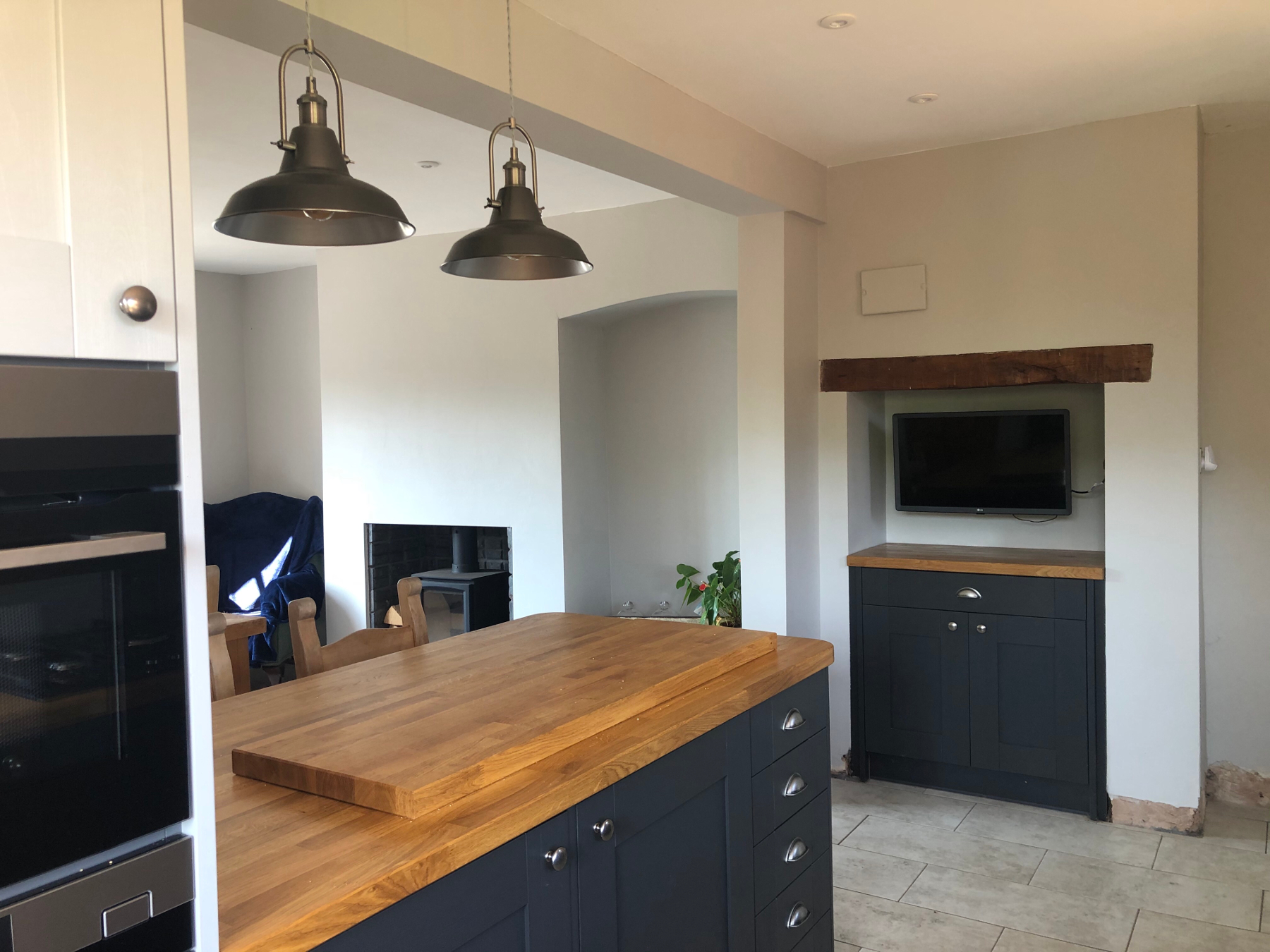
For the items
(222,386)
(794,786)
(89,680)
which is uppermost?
(222,386)

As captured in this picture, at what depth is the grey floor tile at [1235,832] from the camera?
3.31m

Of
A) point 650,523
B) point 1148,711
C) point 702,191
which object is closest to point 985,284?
→ point 702,191

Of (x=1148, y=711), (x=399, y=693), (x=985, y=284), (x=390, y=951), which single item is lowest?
(x=1148, y=711)

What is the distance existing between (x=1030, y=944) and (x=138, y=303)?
2.80 metres

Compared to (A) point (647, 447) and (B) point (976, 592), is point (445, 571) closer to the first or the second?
(A) point (647, 447)

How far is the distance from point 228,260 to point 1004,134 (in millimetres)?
4747

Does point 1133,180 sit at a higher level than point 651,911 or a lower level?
higher

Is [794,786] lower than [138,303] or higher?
lower

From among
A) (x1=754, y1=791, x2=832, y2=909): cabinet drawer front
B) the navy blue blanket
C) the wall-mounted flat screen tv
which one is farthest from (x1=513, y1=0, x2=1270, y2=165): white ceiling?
the navy blue blanket

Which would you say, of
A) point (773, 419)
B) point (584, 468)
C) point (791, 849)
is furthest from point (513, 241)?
point (584, 468)

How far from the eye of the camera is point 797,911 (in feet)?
7.44

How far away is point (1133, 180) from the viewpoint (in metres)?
3.44

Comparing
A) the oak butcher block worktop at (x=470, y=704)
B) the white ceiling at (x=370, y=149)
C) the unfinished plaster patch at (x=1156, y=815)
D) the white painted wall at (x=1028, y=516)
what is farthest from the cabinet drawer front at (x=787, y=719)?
the white ceiling at (x=370, y=149)

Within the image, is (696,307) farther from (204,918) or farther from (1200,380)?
(204,918)
